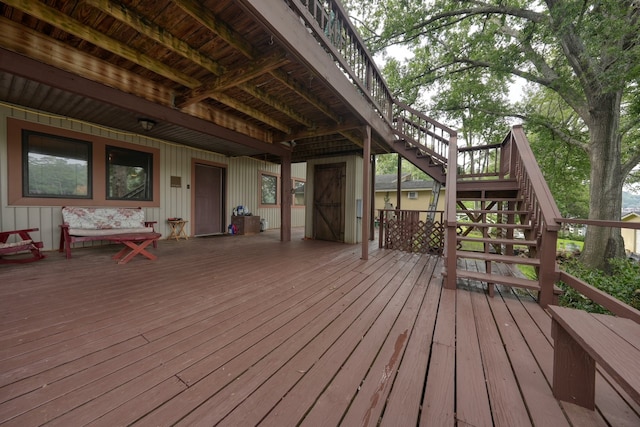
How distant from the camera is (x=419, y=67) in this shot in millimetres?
7172

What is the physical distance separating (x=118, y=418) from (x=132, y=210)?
506 cm

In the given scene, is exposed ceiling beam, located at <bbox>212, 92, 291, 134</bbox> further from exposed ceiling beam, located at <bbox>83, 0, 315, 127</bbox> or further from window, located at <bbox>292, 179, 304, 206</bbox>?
window, located at <bbox>292, 179, 304, 206</bbox>

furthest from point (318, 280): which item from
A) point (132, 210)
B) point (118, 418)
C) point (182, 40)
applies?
point (132, 210)

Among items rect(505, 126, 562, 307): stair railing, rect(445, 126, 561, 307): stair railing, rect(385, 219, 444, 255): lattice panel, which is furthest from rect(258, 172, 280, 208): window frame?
rect(505, 126, 562, 307): stair railing

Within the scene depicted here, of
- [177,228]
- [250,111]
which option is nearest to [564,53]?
[250,111]

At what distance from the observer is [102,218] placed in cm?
450

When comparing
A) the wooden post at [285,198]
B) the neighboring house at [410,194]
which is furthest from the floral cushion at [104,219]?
the neighboring house at [410,194]

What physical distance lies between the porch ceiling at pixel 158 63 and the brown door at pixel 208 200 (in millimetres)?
2483

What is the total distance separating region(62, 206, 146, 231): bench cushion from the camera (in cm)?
416

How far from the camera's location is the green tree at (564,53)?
3963 millimetres

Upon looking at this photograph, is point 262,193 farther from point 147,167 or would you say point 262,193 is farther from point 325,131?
point 325,131

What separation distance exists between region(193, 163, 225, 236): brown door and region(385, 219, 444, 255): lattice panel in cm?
507

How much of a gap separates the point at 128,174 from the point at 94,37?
3.58m

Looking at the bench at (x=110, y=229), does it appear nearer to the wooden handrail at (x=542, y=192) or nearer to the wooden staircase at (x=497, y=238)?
the wooden staircase at (x=497, y=238)
